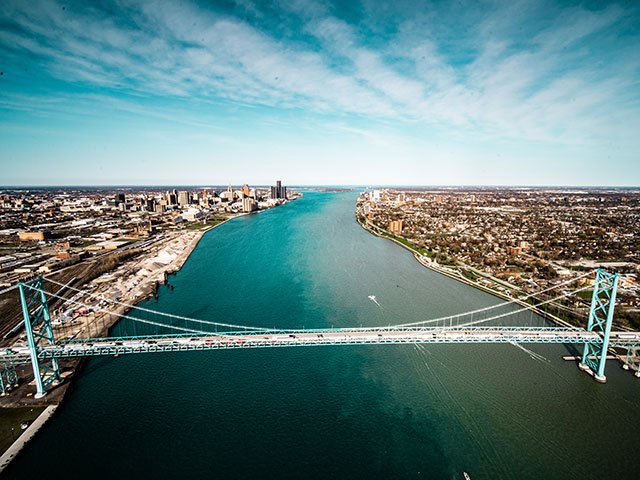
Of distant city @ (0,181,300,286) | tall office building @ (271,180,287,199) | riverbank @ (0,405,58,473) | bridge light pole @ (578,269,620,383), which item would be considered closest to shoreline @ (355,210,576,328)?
bridge light pole @ (578,269,620,383)

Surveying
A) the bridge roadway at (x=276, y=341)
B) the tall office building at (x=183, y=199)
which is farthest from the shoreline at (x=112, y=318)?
the tall office building at (x=183, y=199)

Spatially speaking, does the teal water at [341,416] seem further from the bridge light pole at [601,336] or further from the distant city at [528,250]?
the distant city at [528,250]

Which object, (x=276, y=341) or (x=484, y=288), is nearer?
(x=276, y=341)

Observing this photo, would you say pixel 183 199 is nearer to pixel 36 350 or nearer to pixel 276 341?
pixel 36 350

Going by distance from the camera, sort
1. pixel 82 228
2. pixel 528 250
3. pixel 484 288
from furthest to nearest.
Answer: pixel 82 228 → pixel 528 250 → pixel 484 288

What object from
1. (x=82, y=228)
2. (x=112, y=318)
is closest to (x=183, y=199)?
(x=82, y=228)

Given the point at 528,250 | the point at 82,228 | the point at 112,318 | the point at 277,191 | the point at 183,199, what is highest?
the point at 277,191

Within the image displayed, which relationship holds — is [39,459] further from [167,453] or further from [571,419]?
[571,419]

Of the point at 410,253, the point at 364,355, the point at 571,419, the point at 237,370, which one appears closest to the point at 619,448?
the point at 571,419

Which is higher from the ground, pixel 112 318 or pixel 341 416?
pixel 112 318
